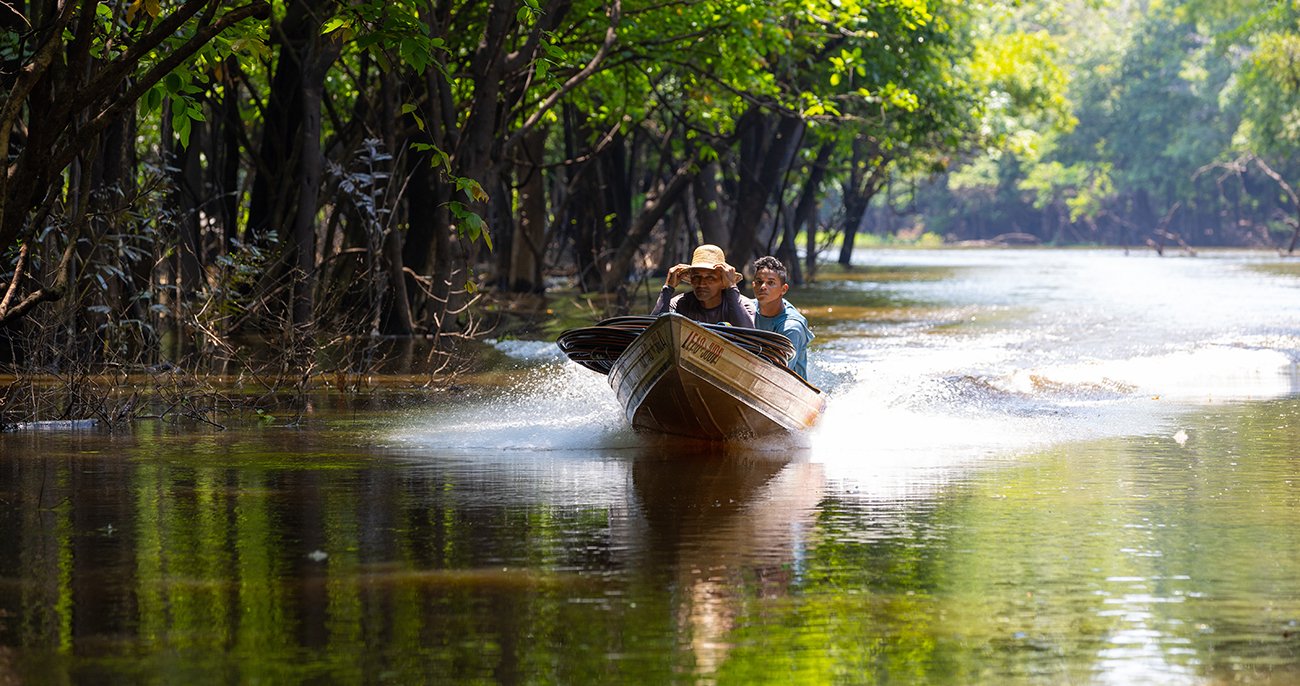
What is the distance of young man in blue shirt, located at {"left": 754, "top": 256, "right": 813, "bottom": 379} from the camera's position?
1285 cm

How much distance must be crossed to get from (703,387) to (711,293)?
920mm

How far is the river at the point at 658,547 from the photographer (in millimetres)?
6176

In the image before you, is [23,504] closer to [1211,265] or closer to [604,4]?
[604,4]

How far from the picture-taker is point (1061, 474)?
1073 cm

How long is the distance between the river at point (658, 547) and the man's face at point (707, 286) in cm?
98

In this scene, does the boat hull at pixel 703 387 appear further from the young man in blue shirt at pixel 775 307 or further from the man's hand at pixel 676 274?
the man's hand at pixel 676 274

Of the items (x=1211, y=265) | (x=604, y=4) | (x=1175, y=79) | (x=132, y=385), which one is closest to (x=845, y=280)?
(x=1211, y=265)

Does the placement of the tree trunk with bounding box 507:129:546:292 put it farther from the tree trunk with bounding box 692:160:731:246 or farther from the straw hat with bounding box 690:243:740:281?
the straw hat with bounding box 690:243:740:281

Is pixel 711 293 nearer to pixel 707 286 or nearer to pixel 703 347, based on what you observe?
pixel 707 286

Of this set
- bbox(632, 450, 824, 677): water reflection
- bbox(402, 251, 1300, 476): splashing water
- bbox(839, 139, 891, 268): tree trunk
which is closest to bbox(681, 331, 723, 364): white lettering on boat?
bbox(632, 450, 824, 677): water reflection

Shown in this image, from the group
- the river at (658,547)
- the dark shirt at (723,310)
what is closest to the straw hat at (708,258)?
the dark shirt at (723,310)

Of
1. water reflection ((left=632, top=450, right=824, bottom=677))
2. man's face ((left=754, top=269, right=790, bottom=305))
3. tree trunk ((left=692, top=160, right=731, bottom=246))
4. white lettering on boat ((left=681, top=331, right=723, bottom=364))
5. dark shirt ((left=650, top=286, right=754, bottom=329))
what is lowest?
water reflection ((left=632, top=450, right=824, bottom=677))

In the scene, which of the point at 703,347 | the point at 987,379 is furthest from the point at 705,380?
the point at 987,379

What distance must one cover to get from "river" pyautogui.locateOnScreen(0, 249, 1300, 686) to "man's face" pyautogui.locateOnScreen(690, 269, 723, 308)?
0.98 meters
